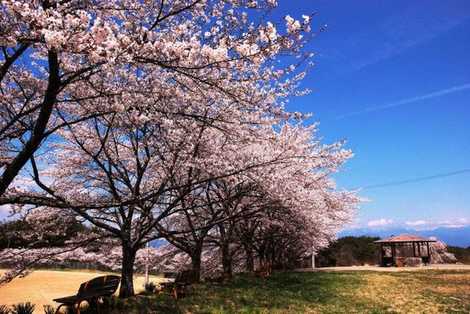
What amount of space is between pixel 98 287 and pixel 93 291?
202 mm

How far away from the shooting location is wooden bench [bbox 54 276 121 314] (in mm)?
8344

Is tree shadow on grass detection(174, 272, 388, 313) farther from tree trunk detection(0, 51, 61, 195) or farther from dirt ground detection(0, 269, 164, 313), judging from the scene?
dirt ground detection(0, 269, 164, 313)

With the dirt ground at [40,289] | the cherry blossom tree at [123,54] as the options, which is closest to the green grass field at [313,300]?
the cherry blossom tree at [123,54]

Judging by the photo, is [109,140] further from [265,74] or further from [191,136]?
[265,74]

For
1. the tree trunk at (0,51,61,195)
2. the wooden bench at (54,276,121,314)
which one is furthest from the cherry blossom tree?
the wooden bench at (54,276,121,314)

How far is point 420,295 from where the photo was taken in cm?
1553

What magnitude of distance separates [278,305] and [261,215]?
617cm

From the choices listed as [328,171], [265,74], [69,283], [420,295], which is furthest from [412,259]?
[265,74]

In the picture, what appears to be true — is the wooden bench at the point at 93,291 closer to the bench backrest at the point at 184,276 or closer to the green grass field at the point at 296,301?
the green grass field at the point at 296,301

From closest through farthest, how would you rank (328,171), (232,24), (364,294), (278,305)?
(232,24) → (278,305) → (364,294) → (328,171)

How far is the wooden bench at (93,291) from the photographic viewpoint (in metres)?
8.34

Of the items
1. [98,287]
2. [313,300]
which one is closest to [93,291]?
[98,287]

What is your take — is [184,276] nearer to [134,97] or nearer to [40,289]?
[134,97]

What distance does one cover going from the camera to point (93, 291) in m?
9.27
